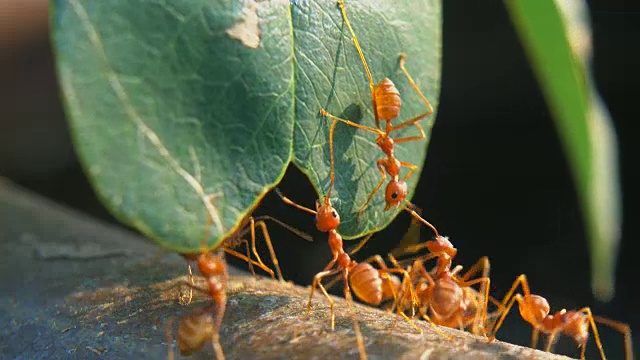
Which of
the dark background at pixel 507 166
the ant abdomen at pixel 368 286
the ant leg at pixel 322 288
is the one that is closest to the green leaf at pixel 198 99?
the ant leg at pixel 322 288

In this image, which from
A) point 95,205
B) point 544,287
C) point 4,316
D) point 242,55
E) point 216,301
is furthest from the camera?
point 95,205

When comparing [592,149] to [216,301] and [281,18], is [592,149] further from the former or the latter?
[216,301]

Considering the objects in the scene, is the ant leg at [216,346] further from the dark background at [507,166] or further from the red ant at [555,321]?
the dark background at [507,166]

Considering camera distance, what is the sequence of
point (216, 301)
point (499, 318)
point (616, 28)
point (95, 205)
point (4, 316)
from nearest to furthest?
point (216, 301) → point (4, 316) → point (499, 318) → point (616, 28) → point (95, 205)

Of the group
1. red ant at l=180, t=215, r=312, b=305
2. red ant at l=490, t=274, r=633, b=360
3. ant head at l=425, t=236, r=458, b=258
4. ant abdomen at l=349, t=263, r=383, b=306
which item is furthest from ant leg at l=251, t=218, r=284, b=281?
red ant at l=490, t=274, r=633, b=360

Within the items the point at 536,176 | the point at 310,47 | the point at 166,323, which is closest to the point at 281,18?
the point at 310,47

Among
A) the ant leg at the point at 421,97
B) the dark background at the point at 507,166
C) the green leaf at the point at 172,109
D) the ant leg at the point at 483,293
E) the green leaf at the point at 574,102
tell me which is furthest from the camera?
the dark background at the point at 507,166
